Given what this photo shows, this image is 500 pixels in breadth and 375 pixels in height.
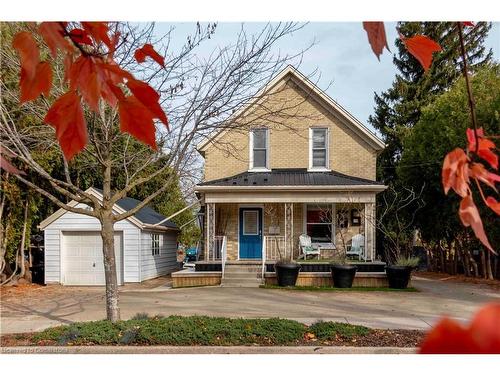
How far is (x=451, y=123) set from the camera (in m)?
10.3

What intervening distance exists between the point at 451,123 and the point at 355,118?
94.4 inches

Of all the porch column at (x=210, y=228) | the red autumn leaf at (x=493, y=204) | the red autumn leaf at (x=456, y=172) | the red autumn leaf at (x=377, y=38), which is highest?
the red autumn leaf at (x=377, y=38)

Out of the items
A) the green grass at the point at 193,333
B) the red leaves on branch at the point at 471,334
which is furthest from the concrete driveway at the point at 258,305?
the red leaves on branch at the point at 471,334

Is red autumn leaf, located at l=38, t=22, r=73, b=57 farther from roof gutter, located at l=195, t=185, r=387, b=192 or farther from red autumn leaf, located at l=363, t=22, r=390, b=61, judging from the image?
roof gutter, located at l=195, t=185, r=387, b=192

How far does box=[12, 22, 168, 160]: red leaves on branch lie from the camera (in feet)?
2.54

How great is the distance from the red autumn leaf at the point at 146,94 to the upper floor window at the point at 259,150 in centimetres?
1078

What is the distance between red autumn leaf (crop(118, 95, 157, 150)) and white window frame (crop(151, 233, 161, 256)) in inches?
483

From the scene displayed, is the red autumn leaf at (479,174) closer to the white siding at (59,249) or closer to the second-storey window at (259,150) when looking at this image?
the second-storey window at (259,150)

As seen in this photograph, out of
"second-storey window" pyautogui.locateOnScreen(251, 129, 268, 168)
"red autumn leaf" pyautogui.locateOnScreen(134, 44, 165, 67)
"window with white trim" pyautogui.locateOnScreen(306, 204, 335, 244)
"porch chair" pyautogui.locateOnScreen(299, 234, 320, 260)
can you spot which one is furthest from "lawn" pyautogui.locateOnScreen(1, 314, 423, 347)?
"second-storey window" pyautogui.locateOnScreen(251, 129, 268, 168)

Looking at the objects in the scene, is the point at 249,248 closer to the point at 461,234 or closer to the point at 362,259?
the point at 362,259

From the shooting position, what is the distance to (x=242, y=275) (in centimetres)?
1015

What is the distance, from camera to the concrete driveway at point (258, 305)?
6.12 metres

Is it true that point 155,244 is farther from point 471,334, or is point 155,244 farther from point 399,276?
point 471,334

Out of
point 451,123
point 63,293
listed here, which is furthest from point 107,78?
point 451,123
